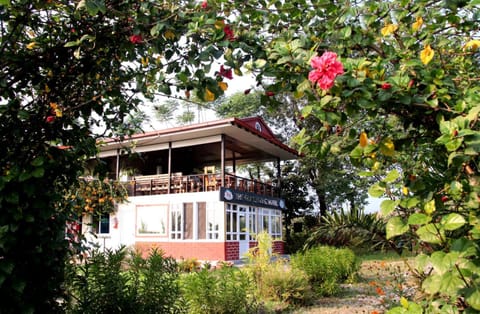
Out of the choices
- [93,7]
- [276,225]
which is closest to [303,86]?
[93,7]

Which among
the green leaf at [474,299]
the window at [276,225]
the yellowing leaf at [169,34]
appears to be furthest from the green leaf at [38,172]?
the window at [276,225]

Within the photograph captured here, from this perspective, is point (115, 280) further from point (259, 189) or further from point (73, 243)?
point (259, 189)

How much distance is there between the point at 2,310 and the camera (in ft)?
6.62

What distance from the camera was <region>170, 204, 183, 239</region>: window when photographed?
16.9 metres

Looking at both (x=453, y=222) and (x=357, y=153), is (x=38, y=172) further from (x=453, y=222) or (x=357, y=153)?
(x=453, y=222)

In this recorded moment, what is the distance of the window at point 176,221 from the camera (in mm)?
16875

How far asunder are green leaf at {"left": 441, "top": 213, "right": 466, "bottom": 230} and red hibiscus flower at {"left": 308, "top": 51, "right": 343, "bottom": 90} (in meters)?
0.56

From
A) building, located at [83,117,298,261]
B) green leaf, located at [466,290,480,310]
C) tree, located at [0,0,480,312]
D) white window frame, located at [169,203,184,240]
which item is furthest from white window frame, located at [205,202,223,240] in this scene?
green leaf, located at [466,290,480,310]

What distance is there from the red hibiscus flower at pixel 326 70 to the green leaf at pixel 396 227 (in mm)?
499

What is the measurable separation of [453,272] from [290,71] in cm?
91

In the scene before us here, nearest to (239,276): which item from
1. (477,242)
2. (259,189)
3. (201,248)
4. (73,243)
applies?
(73,243)

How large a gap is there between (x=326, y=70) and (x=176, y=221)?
1609 centimetres

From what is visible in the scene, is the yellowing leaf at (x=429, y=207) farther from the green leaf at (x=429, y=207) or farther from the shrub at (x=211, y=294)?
the shrub at (x=211, y=294)

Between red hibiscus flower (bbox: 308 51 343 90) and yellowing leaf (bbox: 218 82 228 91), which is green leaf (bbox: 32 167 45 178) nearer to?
yellowing leaf (bbox: 218 82 228 91)
